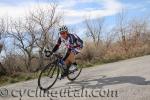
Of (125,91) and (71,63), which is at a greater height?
(71,63)

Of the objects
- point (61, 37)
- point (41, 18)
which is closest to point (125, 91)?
point (61, 37)

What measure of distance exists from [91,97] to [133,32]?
79.3ft

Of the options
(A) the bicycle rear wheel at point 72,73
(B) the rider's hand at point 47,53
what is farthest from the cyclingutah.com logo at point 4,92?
(A) the bicycle rear wheel at point 72,73

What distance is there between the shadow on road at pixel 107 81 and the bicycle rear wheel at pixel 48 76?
610 millimetres

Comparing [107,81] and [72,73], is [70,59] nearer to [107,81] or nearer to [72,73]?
[72,73]

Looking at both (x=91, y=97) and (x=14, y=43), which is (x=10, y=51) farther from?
(x=91, y=97)

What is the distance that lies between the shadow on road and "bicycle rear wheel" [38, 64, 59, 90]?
610mm

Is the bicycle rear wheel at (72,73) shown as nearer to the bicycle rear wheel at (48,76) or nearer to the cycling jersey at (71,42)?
the cycling jersey at (71,42)

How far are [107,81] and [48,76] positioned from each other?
1779 mm

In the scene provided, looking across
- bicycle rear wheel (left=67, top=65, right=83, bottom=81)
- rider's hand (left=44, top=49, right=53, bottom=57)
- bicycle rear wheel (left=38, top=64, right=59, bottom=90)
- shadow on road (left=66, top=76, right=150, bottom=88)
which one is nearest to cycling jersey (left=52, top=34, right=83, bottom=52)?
rider's hand (left=44, top=49, right=53, bottom=57)

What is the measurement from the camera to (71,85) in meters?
10.3

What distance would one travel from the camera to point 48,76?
33.2ft

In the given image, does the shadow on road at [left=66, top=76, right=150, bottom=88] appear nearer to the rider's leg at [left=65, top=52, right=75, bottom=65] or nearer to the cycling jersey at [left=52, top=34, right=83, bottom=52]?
the rider's leg at [left=65, top=52, right=75, bottom=65]

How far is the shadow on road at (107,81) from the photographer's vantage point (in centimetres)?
990
